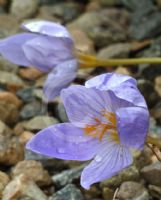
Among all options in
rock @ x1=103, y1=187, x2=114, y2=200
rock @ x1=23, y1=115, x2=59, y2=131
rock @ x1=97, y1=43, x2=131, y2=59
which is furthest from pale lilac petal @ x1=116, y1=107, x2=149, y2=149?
rock @ x1=97, y1=43, x2=131, y2=59

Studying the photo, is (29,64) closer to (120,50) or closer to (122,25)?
(120,50)

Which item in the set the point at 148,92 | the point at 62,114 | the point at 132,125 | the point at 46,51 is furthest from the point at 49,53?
the point at 132,125

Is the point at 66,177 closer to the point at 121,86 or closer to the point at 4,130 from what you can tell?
the point at 4,130

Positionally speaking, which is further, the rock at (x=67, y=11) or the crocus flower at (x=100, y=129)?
the rock at (x=67, y=11)

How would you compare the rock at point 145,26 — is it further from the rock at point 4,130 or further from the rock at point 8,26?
the rock at point 4,130

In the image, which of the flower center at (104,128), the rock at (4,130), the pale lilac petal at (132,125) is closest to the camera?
the pale lilac petal at (132,125)

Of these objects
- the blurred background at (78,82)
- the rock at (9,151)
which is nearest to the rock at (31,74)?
the blurred background at (78,82)
